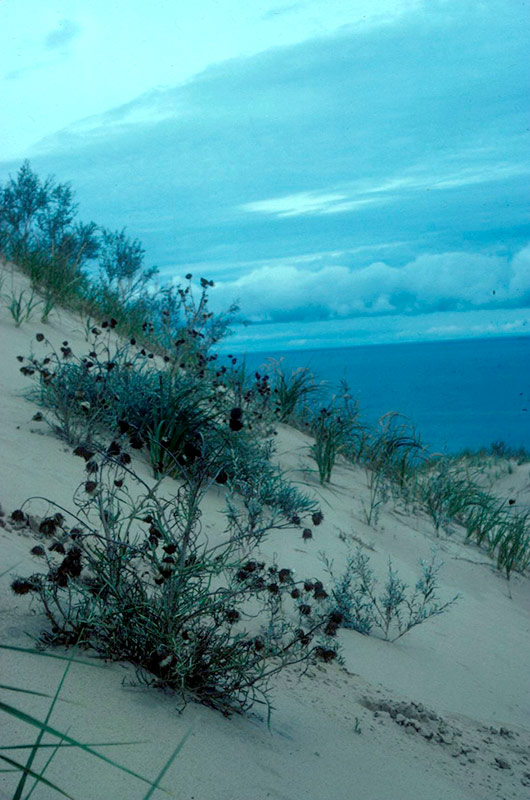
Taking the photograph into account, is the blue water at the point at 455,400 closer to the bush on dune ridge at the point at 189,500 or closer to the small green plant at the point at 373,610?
the bush on dune ridge at the point at 189,500

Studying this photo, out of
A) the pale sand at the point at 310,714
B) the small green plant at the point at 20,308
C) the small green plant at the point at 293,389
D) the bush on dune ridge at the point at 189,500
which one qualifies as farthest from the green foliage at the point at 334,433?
the small green plant at the point at 20,308

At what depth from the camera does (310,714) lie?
257 centimetres

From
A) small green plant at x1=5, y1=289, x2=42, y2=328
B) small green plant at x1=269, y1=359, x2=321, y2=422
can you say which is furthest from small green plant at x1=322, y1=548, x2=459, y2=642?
small green plant at x1=269, y1=359, x2=321, y2=422

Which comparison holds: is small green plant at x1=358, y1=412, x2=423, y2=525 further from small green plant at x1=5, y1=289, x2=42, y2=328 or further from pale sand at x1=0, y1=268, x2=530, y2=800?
small green plant at x1=5, y1=289, x2=42, y2=328

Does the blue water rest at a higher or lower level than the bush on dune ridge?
lower

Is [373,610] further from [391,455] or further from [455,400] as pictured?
[455,400]

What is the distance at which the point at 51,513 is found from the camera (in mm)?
3650

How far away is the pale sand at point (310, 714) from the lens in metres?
1.85

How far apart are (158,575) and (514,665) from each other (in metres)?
2.60

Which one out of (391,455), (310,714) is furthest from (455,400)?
(310,714)

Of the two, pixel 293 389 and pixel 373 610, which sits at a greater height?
pixel 293 389

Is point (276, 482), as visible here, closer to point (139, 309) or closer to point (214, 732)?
point (214, 732)

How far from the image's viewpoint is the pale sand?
72.7 inches

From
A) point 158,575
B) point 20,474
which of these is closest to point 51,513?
point 20,474
